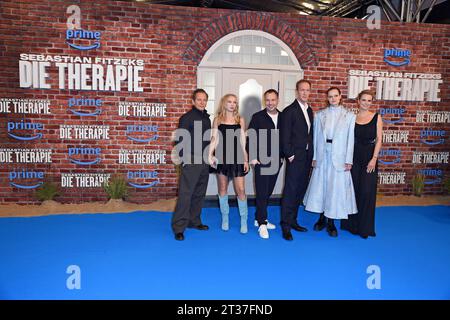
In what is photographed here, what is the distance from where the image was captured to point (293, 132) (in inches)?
153

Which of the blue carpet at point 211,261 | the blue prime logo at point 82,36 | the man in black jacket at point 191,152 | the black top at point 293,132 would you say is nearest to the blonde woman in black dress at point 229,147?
the man in black jacket at point 191,152

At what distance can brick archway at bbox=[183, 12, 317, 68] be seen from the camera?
5277 mm

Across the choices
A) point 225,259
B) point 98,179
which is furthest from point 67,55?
point 225,259

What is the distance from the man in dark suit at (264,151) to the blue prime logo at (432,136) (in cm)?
332

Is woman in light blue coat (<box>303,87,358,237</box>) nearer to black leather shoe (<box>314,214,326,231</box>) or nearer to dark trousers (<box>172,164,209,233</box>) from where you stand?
black leather shoe (<box>314,214,326,231</box>)

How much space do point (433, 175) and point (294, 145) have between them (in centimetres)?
351

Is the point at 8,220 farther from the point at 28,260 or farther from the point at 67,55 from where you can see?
the point at 67,55

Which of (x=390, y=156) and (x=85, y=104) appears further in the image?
(x=390, y=156)

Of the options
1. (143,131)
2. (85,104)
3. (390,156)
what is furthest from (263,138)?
(390,156)

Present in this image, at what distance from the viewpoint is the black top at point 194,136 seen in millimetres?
3775

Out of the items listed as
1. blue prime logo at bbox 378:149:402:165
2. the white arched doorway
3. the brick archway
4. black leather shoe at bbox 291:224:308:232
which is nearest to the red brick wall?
the brick archway

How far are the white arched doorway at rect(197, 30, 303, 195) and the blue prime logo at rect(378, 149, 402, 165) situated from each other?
1792mm

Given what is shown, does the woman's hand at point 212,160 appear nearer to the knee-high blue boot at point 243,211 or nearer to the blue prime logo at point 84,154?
the knee-high blue boot at point 243,211

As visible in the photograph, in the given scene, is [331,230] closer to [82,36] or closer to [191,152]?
[191,152]
